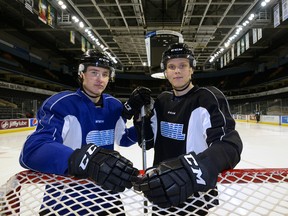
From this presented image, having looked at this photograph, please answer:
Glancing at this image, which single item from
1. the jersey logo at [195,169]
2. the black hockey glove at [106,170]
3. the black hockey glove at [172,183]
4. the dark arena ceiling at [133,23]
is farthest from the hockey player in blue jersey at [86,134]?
the dark arena ceiling at [133,23]

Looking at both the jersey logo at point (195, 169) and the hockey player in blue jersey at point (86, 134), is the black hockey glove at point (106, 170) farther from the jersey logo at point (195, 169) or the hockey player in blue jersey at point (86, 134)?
the jersey logo at point (195, 169)

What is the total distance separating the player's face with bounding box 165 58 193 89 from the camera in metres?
1.75

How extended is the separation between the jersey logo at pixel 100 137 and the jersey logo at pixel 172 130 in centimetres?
39

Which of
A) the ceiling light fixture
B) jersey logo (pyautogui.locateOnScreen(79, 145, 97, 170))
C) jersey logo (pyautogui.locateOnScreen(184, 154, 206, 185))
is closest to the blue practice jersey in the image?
jersey logo (pyautogui.locateOnScreen(79, 145, 97, 170))

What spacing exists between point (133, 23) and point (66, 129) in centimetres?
1279

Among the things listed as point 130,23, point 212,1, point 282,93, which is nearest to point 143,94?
point 212,1

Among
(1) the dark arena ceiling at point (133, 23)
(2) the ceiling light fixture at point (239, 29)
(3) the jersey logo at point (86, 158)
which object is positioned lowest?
(3) the jersey logo at point (86, 158)

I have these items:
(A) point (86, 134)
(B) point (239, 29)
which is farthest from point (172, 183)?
(B) point (239, 29)

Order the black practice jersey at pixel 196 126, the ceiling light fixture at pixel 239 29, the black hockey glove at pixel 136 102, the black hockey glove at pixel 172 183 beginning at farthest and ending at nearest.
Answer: the ceiling light fixture at pixel 239 29 < the black hockey glove at pixel 136 102 < the black practice jersey at pixel 196 126 < the black hockey glove at pixel 172 183

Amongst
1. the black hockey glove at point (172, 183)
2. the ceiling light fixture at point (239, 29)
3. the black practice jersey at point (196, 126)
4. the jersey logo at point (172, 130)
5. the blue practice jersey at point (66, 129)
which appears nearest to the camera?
the black hockey glove at point (172, 183)

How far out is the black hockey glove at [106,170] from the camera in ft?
3.17

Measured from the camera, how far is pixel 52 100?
5.00 ft

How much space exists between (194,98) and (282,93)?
22419 mm

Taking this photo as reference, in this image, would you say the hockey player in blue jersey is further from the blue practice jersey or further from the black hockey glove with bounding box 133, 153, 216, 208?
the black hockey glove with bounding box 133, 153, 216, 208
